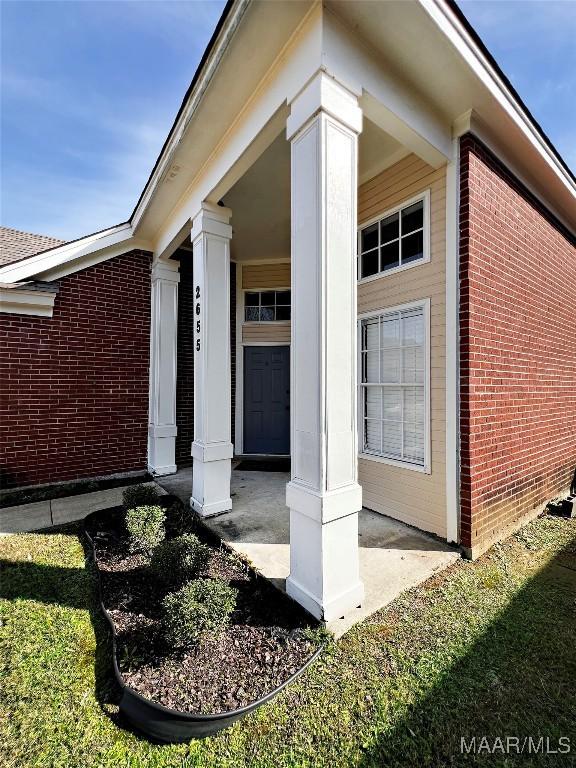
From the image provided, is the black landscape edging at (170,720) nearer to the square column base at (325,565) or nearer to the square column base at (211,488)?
the square column base at (325,565)

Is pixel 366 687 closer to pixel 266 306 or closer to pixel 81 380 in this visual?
pixel 81 380

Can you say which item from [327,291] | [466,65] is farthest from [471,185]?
[327,291]

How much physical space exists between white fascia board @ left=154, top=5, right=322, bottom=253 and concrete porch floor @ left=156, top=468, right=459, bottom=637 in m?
3.78

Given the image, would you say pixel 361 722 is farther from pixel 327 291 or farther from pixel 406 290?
pixel 406 290

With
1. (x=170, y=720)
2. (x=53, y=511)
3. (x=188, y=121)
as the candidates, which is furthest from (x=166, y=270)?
(x=170, y=720)

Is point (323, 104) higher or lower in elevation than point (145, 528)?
higher

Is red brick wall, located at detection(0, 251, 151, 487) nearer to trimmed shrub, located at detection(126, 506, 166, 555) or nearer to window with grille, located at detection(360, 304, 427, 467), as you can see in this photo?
trimmed shrub, located at detection(126, 506, 166, 555)

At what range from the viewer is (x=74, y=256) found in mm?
5520

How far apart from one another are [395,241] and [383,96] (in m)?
1.58

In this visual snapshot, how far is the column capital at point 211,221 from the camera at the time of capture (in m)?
4.25

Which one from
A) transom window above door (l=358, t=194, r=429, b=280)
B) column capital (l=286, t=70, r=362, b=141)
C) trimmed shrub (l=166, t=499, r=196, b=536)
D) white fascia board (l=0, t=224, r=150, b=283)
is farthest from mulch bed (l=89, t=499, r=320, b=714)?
white fascia board (l=0, t=224, r=150, b=283)

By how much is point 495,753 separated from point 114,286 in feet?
22.3

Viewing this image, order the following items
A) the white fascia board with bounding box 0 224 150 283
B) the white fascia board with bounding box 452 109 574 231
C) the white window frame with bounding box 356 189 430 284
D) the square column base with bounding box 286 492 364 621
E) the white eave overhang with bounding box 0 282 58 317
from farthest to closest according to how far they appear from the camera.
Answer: the white fascia board with bounding box 0 224 150 283 < the white eave overhang with bounding box 0 282 58 317 < the white window frame with bounding box 356 189 430 284 < the white fascia board with bounding box 452 109 574 231 < the square column base with bounding box 286 492 364 621

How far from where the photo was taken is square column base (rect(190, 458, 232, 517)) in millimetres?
4227
